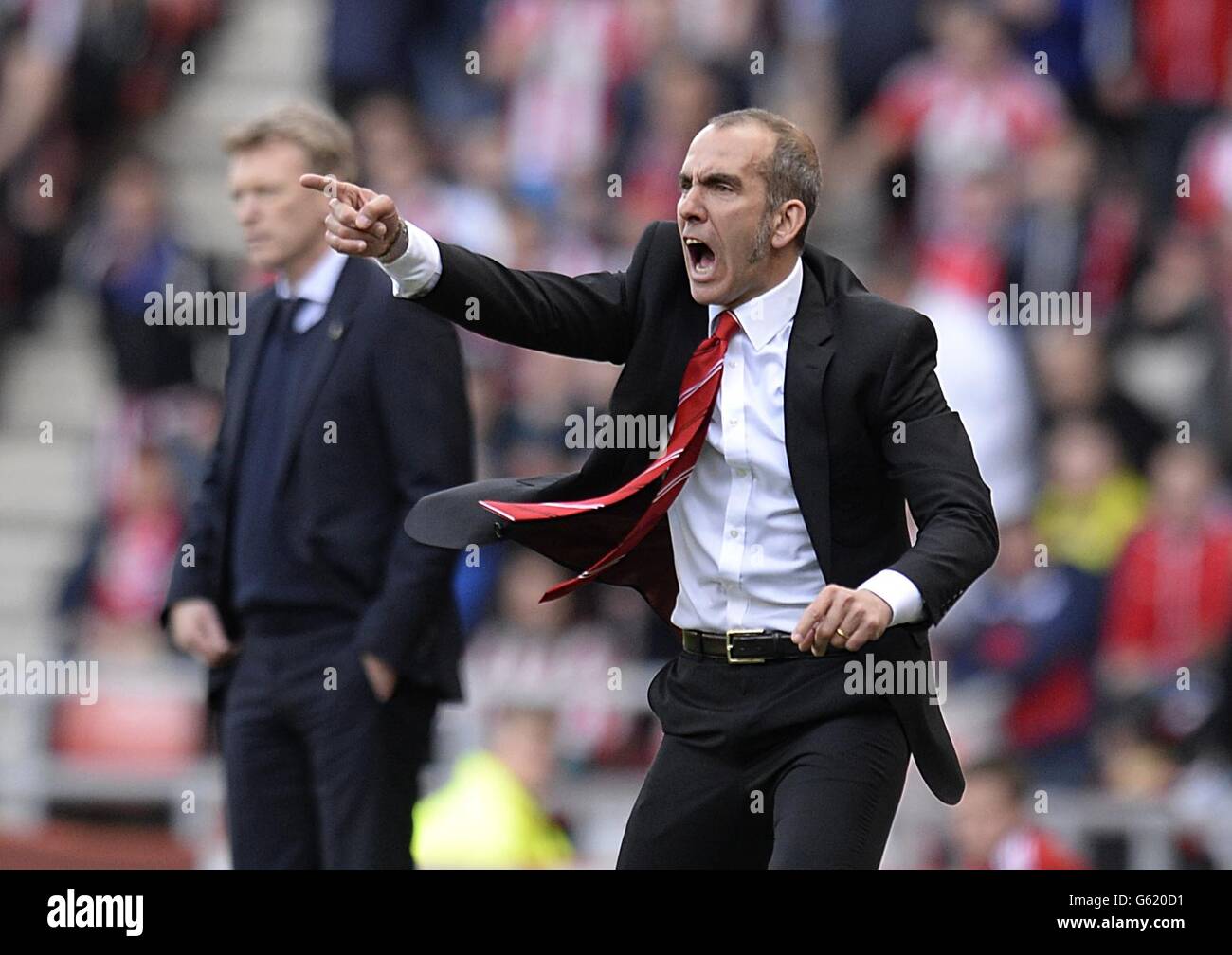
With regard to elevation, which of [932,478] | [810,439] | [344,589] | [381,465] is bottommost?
[344,589]

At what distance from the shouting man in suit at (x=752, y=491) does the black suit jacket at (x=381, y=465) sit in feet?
3.44

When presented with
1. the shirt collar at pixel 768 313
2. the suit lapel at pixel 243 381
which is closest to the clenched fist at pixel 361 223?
the shirt collar at pixel 768 313

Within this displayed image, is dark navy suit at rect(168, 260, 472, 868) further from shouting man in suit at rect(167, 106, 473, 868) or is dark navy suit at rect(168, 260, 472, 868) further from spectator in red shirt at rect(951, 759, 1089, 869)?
spectator in red shirt at rect(951, 759, 1089, 869)

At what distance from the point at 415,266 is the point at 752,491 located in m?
0.87

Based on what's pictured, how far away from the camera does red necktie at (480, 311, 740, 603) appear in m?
5.00

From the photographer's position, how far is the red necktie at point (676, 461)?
500 centimetres

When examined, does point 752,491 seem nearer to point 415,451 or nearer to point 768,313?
point 768,313

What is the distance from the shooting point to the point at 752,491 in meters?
5.03

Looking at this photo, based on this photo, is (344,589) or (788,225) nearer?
(788,225)

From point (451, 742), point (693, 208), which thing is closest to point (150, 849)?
point (451, 742)

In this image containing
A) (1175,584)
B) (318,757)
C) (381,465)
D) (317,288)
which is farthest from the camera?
(1175,584)

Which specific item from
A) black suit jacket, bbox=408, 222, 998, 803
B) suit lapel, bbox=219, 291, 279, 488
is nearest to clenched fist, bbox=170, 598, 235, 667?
suit lapel, bbox=219, 291, 279, 488

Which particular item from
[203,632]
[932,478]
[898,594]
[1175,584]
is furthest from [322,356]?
[1175,584]

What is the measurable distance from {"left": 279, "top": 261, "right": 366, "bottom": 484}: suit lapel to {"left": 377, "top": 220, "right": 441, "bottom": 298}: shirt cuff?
1.53 m
